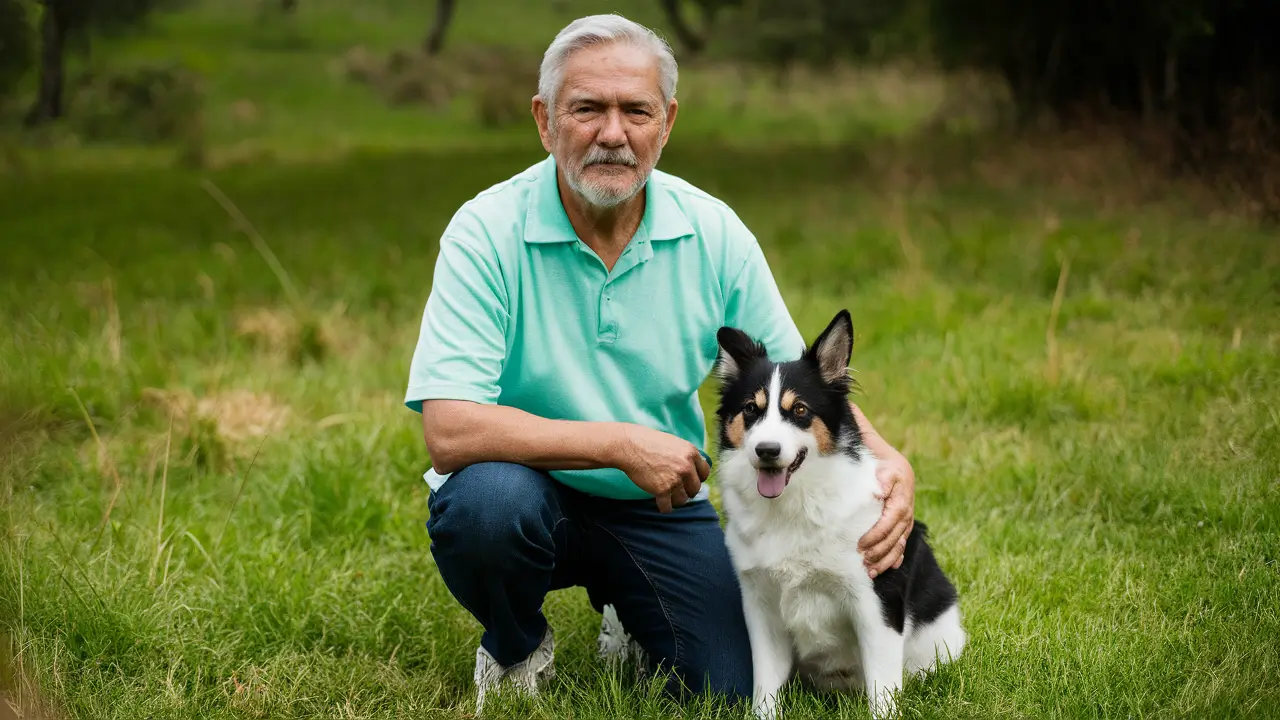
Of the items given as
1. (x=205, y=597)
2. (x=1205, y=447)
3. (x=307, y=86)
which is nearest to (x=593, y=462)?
(x=205, y=597)

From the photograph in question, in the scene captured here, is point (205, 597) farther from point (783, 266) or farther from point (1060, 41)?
point (1060, 41)

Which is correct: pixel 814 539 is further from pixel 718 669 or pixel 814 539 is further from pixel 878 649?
pixel 718 669

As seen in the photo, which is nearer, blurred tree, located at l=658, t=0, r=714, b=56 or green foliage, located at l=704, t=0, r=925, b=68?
green foliage, located at l=704, t=0, r=925, b=68

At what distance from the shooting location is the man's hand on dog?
3053 millimetres

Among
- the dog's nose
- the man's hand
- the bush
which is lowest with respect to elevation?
the bush

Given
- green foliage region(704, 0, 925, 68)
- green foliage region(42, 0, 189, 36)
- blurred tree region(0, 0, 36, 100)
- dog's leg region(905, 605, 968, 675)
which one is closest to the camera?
dog's leg region(905, 605, 968, 675)

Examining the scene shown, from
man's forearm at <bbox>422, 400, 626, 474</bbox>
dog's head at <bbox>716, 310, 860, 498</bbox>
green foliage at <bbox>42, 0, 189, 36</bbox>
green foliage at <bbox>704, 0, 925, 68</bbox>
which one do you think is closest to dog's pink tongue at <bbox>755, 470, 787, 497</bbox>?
dog's head at <bbox>716, 310, 860, 498</bbox>

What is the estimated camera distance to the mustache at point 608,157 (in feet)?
10.5

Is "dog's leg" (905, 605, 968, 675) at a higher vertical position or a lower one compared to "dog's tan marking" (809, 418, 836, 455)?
lower

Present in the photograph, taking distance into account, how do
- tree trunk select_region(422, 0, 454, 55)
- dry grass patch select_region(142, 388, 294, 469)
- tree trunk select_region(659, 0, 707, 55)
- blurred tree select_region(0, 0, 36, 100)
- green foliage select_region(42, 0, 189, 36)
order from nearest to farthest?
1. dry grass patch select_region(142, 388, 294, 469)
2. blurred tree select_region(0, 0, 36, 100)
3. green foliage select_region(42, 0, 189, 36)
4. tree trunk select_region(659, 0, 707, 55)
5. tree trunk select_region(422, 0, 454, 55)

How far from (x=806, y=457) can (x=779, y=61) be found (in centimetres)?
2251

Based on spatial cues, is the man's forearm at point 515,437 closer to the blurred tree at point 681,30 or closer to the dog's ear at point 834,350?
the dog's ear at point 834,350

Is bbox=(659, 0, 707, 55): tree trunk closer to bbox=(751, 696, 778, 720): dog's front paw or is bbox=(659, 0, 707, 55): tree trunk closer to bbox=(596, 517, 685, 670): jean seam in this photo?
bbox=(596, 517, 685, 670): jean seam

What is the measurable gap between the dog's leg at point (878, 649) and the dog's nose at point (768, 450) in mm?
478
